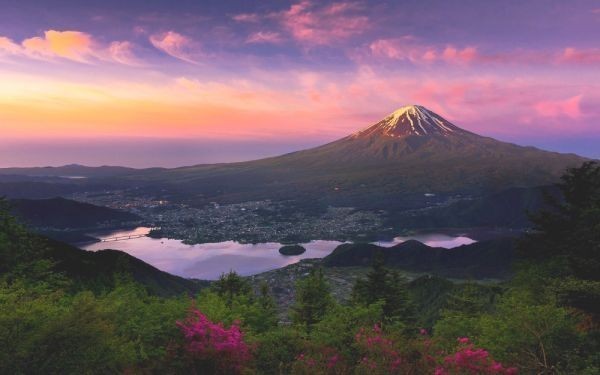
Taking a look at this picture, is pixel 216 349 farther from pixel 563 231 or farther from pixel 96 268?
pixel 96 268

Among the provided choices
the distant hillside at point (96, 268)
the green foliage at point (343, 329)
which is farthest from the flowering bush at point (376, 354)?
the distant hillside at point (96, 268)

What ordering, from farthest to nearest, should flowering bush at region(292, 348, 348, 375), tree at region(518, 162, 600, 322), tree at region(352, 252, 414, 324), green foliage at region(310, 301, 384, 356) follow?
1. tree at region(352, 252, 414, 324)
2. tree at region(518, 162, 600, 322)
3. green foliage at region(310, 301, 384, 356)
4. flowering bush at region(292, 348, 348, 375)

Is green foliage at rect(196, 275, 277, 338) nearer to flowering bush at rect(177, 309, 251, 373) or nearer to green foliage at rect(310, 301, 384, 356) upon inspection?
flowering bush at rect(177, 309, 251, 373)

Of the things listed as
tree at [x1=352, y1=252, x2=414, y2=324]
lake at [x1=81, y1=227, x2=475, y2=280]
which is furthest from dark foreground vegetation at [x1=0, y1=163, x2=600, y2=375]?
→ lake at [x1=81, y1=227, x2=475, y2=280]

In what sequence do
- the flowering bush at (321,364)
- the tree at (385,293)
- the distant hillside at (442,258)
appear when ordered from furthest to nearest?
the distant hillside at (442,258), the tree at (385,293), the flowering bush at (321,364)

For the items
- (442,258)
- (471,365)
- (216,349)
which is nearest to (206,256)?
(442,258)

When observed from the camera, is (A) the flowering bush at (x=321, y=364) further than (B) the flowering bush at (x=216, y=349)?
No

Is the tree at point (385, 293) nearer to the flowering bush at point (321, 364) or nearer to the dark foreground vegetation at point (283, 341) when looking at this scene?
the dark foreground vegetation at point (283, 341)
